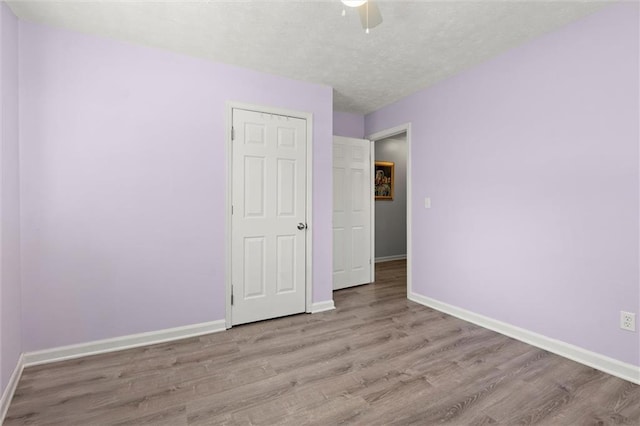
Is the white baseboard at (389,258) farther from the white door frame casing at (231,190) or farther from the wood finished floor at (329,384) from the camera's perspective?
the wood finished floor at (329,384)

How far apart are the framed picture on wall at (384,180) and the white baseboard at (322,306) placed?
3.13 metres

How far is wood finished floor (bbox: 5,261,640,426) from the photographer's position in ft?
5.46

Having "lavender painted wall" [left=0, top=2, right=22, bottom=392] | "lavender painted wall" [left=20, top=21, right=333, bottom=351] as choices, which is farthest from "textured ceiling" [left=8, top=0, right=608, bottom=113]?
"lavender painted wall" [left=0, top=2, right=22, bottom=392]

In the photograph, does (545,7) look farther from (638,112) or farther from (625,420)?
(625,420)

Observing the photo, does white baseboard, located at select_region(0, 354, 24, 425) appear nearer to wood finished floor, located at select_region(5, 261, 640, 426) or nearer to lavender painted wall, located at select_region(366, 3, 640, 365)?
wood finished floor, located at select_region(5, 261, 640, 426)

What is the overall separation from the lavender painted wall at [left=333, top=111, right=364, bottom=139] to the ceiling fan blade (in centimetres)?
251

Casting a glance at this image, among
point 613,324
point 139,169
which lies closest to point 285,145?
point 139,169

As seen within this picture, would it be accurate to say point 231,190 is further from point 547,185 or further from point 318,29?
point 547,185

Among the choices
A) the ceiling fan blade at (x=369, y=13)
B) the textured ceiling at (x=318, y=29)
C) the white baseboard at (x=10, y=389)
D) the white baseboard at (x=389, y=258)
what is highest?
the textured ceiling at (x=318, y=29)

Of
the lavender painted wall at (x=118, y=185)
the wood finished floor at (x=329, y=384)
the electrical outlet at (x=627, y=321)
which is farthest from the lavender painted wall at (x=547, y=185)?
the lavender painted wall at (x=118, y=185)

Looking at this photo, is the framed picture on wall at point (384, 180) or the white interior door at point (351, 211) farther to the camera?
the framed picture on wall at point (384, 180)

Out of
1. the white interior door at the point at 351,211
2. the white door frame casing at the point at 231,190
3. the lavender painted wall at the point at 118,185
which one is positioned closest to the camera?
the lavender painted wall at the point at 118,185

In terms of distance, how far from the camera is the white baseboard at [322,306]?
329cm

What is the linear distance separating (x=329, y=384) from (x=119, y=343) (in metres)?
1.77
